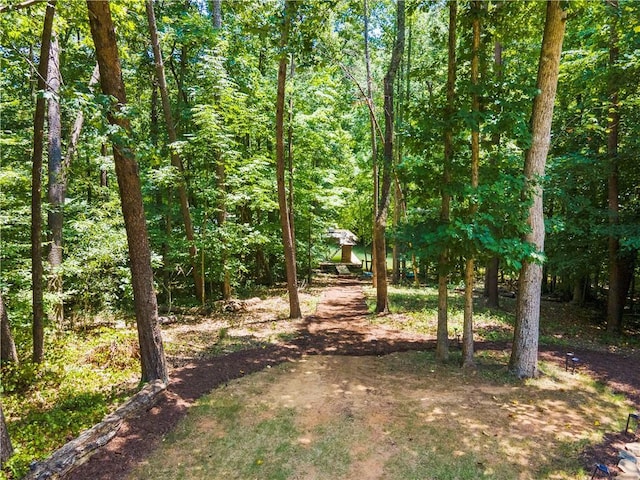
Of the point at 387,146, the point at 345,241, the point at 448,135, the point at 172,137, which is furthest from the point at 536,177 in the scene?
the point at 345,241

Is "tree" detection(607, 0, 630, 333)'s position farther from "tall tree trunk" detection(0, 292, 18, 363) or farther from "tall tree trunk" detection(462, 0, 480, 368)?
"tall tree trunk" detection(0, 292, 18, 363)

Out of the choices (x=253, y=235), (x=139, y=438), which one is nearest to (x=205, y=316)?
(x=253, y=235)

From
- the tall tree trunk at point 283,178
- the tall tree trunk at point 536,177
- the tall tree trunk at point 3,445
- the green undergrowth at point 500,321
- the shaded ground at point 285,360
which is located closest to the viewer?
the tall tree trunk at point 3,445

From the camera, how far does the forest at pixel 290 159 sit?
19.2ft

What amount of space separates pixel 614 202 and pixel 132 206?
36.5 feet

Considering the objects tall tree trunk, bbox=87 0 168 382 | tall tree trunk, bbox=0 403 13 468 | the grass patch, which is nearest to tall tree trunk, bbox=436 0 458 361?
the grass patch

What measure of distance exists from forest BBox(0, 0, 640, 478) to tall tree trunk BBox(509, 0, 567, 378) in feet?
0.10

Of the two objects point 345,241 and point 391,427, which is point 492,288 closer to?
point 391,427

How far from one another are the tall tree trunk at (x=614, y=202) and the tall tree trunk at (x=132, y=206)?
971cm

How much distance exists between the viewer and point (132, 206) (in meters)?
5.61

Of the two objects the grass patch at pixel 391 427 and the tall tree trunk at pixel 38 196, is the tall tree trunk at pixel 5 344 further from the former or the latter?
the grass patch at pixel 391 427

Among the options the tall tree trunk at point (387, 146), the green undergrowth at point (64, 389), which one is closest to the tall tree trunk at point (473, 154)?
the tall tree trunk at point (387, 146)

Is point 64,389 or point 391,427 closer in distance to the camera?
point 391,427

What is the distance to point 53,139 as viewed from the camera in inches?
359
